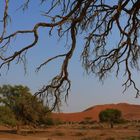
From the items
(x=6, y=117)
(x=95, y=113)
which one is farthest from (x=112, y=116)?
(x=95, y=113)

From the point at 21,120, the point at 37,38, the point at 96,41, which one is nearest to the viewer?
the point at 37,38

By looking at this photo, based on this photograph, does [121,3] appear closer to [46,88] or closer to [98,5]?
[98,5]

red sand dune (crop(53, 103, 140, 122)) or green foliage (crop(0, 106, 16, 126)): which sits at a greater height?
red sand dune (crop(53, 103, 140, 122))

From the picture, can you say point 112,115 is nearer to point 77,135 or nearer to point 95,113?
point 77,135

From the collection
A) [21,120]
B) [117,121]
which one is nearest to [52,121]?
[21,120]

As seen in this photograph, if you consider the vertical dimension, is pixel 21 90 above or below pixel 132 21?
above

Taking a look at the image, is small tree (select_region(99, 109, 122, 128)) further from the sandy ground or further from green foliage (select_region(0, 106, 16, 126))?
green foliage (select_region(0, 106, 16, 126))

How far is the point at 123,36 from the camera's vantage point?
9.63 metres

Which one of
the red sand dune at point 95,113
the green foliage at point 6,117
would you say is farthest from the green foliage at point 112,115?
the red sand dune at point 95,113

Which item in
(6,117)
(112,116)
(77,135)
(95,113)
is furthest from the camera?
(95,113)

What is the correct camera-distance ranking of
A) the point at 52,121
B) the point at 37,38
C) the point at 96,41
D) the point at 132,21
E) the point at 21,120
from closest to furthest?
the point at 37,38 → the point at 132,21 → the point at 96,41 → the point at 21,120 → the point at 52,121

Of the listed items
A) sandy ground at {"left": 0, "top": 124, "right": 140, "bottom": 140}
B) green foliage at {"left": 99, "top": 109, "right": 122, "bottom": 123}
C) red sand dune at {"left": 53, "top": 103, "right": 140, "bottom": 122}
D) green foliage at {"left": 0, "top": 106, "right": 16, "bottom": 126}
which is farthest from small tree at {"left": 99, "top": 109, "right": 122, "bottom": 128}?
red sand dune at {"left": 53, "top": 103, "right": 140, "bottom": 122}

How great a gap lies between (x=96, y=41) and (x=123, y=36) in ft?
2.07

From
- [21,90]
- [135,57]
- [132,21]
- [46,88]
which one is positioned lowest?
[46,88]
